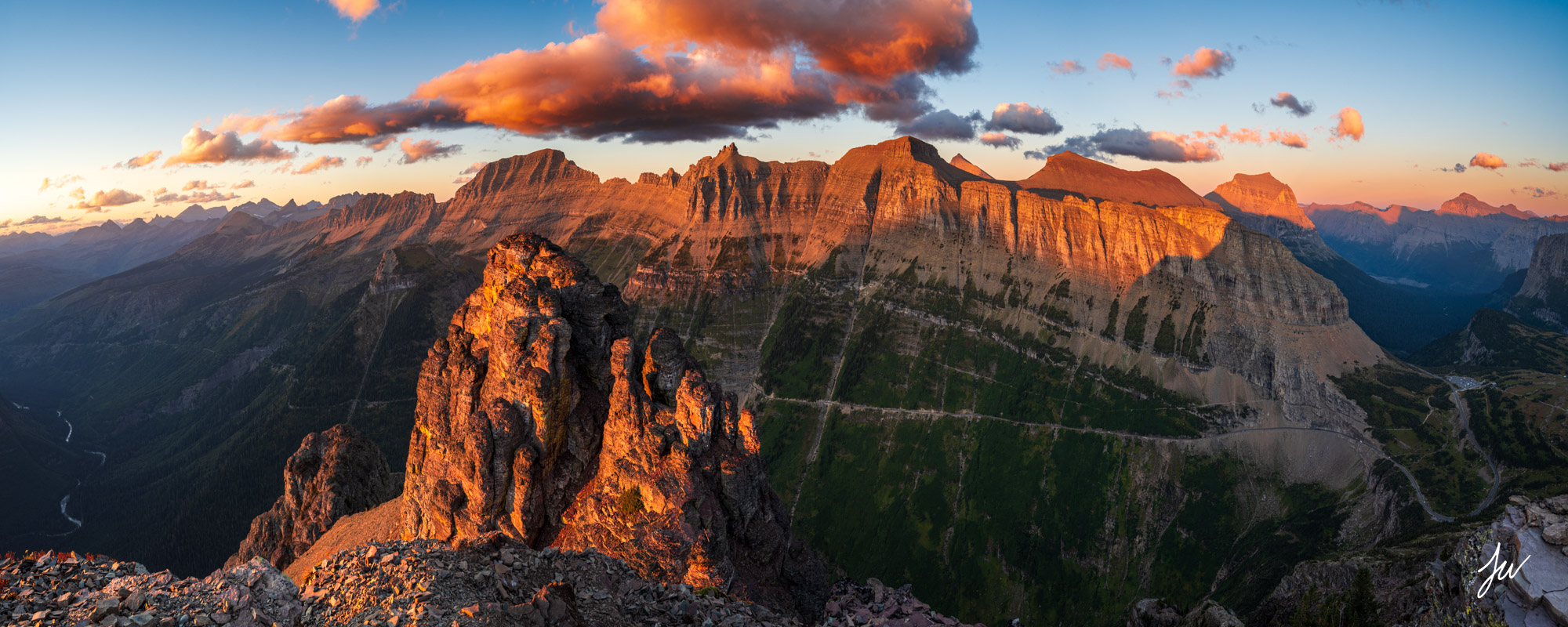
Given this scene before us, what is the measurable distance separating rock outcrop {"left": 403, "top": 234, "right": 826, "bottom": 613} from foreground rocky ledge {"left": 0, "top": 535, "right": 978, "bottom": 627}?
13.2 m

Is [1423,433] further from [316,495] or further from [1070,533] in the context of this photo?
[316,495]

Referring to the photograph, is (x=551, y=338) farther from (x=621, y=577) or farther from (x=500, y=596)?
(x=500, y=596)

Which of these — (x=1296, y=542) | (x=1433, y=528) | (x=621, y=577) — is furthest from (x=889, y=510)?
(x=621, y=577)

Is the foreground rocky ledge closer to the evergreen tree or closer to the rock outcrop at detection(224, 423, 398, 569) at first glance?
the evergreen tree

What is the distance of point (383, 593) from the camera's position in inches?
1117

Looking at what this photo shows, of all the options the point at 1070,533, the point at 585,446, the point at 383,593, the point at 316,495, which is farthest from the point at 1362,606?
the point at 1070,533

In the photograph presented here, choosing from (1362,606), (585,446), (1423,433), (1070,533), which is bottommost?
(1070,533)

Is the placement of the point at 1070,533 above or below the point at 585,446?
below

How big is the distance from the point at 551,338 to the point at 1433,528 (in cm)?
14630

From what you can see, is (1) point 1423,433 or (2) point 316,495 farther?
(1) point 1423,433

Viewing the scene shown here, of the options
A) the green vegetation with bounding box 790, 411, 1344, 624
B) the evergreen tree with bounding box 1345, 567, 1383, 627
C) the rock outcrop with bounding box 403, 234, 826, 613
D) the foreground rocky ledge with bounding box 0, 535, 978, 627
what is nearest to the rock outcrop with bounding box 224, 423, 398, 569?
the rock outcrop with bounding box 403, 234, 826, 613

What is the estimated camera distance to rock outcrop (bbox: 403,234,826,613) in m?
55.2

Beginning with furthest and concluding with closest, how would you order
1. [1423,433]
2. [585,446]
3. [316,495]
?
[1423,433] < [316,495] < [585,446]

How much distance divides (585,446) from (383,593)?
123ft
